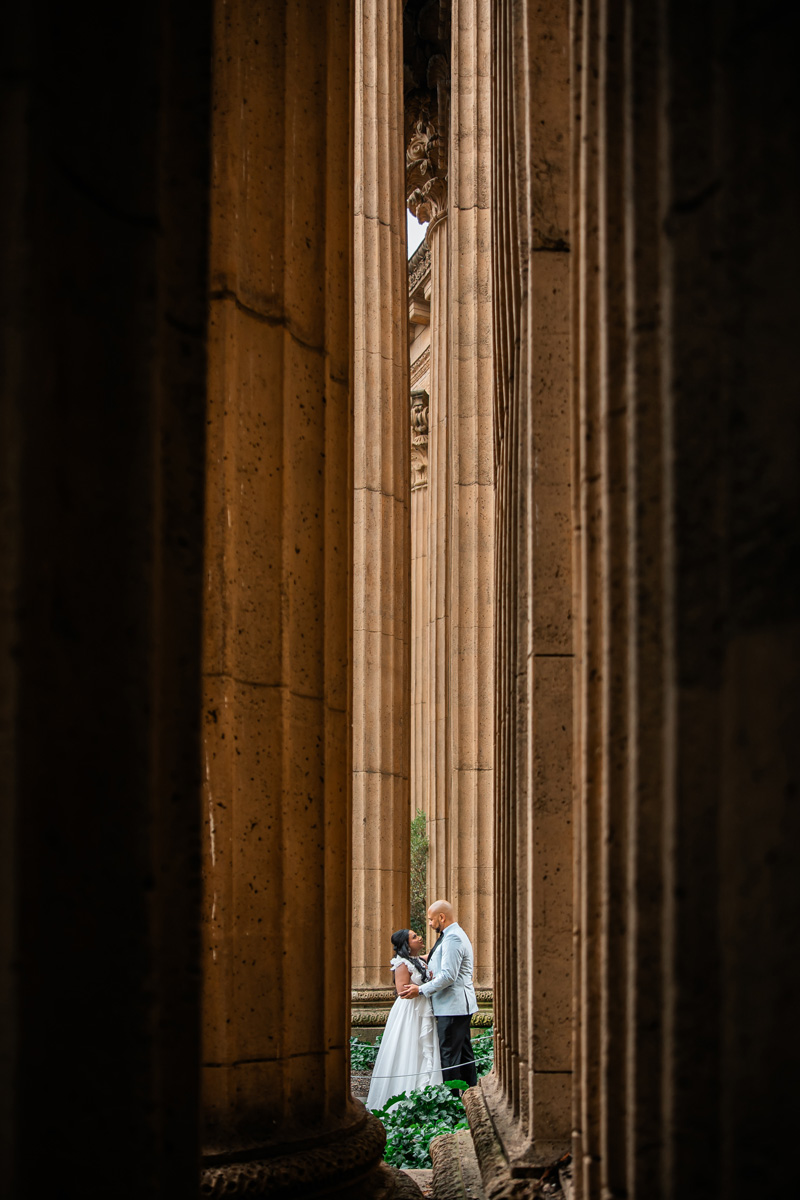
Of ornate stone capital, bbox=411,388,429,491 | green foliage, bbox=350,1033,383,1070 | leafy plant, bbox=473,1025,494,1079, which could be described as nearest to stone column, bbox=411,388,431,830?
ornate stone capital, bbox=411,388,429,491

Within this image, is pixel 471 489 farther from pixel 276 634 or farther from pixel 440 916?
pixel 276 634

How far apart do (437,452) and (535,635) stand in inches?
463

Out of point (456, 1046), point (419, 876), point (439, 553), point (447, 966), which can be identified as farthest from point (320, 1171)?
point (419, 876)

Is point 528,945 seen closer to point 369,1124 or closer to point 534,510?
point 369,1124

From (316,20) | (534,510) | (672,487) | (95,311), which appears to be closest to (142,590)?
(95,311)

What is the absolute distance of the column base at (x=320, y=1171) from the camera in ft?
8.82

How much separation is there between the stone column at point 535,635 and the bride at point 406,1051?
4100 mm

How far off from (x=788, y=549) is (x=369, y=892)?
10.6 meters

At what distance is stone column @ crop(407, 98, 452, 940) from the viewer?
13.6 meters

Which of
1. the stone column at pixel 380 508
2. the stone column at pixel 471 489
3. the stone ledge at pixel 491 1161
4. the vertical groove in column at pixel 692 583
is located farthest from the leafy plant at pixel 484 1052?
the vertical groove in column at pixel 692 583

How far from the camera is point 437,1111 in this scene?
665cm

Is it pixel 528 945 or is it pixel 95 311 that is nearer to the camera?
pixel 95 311

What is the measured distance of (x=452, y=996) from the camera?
7980 mm

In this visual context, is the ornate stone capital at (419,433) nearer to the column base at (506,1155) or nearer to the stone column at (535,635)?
the stone column at (535,635)
